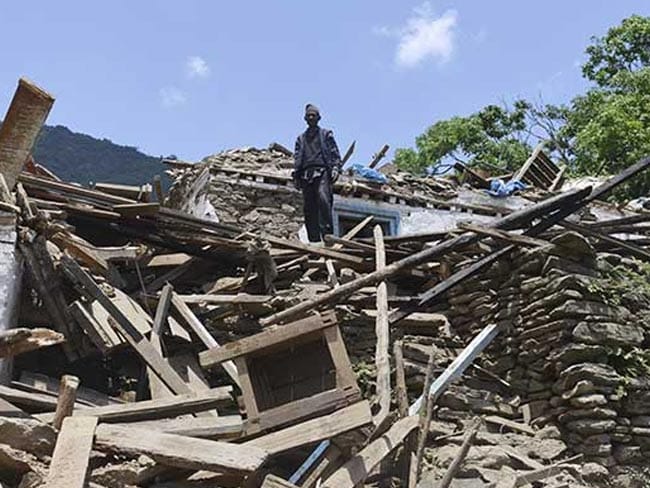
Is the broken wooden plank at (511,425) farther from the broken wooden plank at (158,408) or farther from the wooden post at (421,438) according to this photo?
the broken wooden plank at (158,408)

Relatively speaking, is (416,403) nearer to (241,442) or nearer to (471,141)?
(241,442)

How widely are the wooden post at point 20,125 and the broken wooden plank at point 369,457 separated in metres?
3.91

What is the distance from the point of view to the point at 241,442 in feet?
19.5

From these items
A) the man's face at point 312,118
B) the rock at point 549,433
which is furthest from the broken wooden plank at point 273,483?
the man's face at point 312,118

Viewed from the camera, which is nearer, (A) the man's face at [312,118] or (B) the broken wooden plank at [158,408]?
(B) the broken wooden plank at [158,408]

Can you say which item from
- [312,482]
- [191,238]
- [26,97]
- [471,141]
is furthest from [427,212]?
[471,141]

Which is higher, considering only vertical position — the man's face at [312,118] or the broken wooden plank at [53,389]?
the man's face at [312,118]

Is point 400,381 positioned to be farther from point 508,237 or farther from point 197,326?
point 508,237

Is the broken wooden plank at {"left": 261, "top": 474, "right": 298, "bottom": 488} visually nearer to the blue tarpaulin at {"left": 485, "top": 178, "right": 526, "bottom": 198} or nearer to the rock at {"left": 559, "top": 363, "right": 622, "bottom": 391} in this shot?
the rock at {"left": 559, "top": 363, "right": 622, "bottom": 391}

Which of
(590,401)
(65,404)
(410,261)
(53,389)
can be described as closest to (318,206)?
(410,261)

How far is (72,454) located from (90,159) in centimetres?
3682

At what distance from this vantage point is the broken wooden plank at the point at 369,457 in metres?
5.62

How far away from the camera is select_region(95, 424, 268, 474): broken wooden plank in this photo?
5.03m

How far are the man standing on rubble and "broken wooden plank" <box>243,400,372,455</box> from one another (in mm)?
5718
